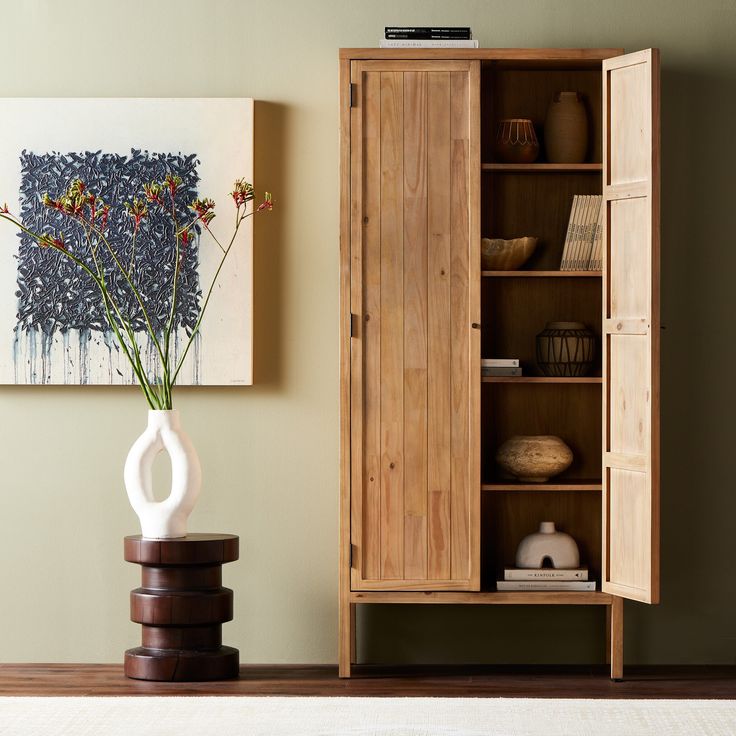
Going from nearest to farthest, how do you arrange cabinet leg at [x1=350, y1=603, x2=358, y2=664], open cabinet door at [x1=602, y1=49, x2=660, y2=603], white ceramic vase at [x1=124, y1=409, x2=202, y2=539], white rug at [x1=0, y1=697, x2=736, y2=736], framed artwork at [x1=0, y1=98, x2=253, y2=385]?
white rug at [x1=0, y1=697, x2=736, y2=736], open cabinet door at [x1=602, y1=49, x2=660, y2=603], white ceramic vase at [x1=124, y1=409, x2=202, y2=539], cabinet leg at [x1=350, y1=603, x2=358, y2=664], framed artwork at [x1=0, y1=98, x2=253, y2=385]

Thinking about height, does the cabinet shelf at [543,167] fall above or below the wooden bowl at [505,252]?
above

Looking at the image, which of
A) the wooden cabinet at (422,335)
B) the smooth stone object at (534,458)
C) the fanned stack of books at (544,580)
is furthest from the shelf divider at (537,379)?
the fanned stack of books at (544,580)

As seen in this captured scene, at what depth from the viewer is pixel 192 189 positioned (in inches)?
138

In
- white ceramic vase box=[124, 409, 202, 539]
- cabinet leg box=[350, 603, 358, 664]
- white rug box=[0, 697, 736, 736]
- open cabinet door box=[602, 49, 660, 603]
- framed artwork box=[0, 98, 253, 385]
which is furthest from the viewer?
framed artwork box=[0, 98, 253, 385]

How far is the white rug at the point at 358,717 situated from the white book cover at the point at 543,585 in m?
1.82

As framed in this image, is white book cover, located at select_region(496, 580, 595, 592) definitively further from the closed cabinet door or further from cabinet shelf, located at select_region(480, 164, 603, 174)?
cabinet shelf, located at select_region(480, 164, 603, 174)

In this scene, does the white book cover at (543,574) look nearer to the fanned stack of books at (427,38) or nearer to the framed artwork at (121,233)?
the framed artwork at (121,233)

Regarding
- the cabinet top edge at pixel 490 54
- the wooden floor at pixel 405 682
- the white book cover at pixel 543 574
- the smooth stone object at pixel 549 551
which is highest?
the cabinet top edge at pixel 490 54

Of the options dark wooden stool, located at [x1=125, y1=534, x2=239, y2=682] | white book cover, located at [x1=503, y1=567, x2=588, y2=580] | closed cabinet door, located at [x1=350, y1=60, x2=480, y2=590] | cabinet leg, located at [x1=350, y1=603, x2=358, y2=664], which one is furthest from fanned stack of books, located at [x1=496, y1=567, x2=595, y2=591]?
dark wooden stool, located at [x1=125, y1=534, x2=239, y2=682]

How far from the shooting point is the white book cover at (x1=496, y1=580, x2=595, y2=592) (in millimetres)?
3248

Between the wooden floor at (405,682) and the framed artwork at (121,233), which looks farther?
the framed artwork at (121,233)

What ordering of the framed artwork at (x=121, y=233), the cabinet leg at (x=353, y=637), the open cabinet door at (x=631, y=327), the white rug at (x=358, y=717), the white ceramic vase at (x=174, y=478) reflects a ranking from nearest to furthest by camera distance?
the white rug at (x=358, y=717) → the open cabinet door at (x=631, y=327) → the white ceramic vase at (x=174, y=478) → the cabinet leg at (x=353, y=637) → the framed artwork at (x=121, y=233)

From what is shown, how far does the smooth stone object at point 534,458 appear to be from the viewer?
3.31 meters

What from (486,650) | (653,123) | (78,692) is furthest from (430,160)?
(78,692)
